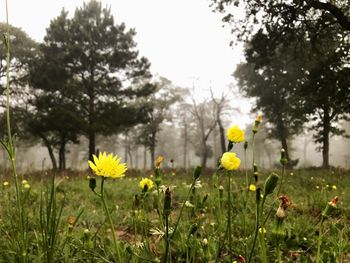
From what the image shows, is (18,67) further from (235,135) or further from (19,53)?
(235,135)

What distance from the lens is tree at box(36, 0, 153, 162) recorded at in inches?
833

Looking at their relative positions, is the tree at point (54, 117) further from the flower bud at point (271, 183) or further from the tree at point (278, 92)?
the flower bud at point (271, 183)

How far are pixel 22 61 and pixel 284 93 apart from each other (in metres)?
21.6

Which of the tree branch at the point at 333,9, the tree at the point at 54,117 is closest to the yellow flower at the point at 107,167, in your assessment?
the tree branch at the point at 333,9

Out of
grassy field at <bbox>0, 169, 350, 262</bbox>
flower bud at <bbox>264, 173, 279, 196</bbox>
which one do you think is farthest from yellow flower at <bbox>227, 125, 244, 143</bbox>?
flower bud at <bbox>264, 173, 279, 196</bbox>

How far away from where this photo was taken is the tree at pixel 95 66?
833 inches

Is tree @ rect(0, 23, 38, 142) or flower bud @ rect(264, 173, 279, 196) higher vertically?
tree @ rect(0, 23, 38, 142)

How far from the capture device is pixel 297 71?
78.8 feet

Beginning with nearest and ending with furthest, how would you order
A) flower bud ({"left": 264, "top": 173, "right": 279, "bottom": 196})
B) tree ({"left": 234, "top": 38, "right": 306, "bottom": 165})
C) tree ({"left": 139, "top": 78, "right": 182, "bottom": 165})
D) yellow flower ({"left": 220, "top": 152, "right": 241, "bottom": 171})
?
flower bud ({"left": 264, "top": 173, "right": 279, "bottom": 196})
yellow flower ({"left": 220, "top": 152, "right": 241, "bottom": 171})
tree ({"left": 234, "top": 38, "right": 306, "bottom": 165})
tree ({"left": 139, "top": 78, "right": 182, "bottom": 165})

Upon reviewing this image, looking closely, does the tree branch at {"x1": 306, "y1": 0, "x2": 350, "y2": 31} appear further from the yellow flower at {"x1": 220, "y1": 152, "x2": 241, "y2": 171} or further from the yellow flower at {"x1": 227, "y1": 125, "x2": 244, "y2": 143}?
the yellow flower at {"x1": 220, "y1": 152, "x2": 241, "y2": 171}

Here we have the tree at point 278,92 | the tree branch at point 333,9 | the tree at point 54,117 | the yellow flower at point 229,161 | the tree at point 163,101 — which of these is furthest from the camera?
the tree at point 163,101

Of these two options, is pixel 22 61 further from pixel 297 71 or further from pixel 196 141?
pixel 196 141

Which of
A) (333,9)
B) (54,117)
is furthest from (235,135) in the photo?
(54,117)

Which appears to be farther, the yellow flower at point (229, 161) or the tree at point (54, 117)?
the tree at point (54, 117)
